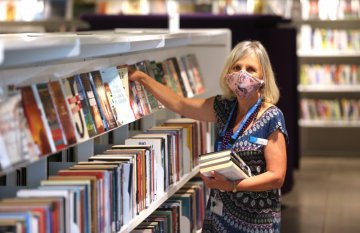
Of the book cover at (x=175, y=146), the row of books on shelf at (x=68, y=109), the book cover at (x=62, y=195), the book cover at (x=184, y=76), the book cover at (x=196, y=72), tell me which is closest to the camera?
the row of books on shelf at (x=68, y=109)

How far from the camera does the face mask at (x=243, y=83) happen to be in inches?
164

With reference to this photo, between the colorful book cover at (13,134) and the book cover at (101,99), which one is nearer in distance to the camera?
the colorful book cover at (13,134)

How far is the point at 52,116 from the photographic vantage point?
3.09 m

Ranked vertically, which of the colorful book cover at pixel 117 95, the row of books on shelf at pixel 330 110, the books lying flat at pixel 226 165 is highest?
the colorful book cover at pixel 117 95

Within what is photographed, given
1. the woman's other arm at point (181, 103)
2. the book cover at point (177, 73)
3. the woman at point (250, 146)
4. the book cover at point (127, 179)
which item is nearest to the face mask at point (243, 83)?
the woman at point (250, 146)

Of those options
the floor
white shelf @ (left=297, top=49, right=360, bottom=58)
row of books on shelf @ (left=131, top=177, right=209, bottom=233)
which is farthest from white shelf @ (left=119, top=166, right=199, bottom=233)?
white shelf @ (left=297, top=49, right=360, bottom=58)

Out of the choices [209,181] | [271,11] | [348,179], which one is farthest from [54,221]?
[271,11]

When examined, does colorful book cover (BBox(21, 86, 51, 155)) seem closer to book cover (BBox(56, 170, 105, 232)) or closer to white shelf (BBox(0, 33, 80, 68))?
white shelf (BBox(0, 33, 80, 68))

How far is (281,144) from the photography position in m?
4.14

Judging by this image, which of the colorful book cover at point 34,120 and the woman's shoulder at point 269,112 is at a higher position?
the colorful book cover at point 34,120

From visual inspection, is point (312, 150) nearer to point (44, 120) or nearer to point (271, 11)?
point (271, 11)

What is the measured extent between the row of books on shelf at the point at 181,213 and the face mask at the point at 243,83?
0.74 metres

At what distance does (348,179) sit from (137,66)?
18.8 ft

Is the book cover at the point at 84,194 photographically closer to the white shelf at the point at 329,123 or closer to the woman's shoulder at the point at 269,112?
the woman's shoulder at the point at 269,112
